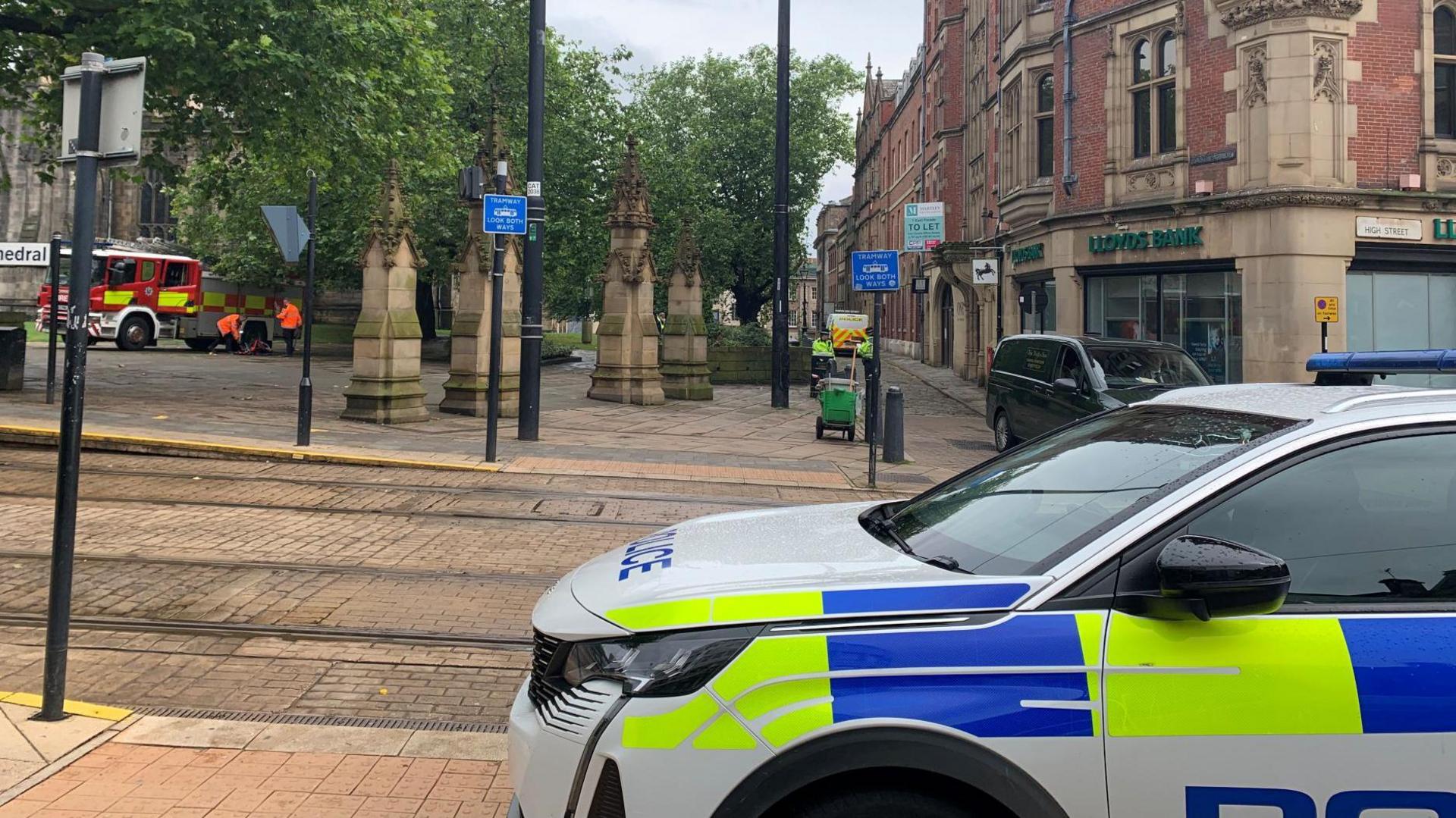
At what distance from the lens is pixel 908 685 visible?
2312 millimetres

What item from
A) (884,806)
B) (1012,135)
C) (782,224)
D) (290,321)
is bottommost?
(884,806)

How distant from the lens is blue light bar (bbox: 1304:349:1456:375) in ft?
12.1

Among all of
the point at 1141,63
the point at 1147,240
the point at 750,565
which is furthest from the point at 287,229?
the point at 1141,63

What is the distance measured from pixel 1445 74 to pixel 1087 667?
23514 millimetres

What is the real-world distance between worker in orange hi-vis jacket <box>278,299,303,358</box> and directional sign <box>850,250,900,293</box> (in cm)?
2629

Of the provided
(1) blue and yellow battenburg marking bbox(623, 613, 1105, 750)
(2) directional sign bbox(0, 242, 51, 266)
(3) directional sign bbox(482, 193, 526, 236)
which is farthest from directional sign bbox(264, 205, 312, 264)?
(1) blue and yellow battenburg marking bbox(623, 613, 1105, 750)

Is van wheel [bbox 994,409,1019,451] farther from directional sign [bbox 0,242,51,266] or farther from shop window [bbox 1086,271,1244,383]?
directional sign [bbox 0,242,51,266]

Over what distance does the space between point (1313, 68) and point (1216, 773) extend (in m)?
21.1

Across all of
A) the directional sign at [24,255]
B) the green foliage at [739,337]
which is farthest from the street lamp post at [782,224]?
the directional sign at [24,255]

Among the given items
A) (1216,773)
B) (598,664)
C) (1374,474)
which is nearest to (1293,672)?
(1216,773)

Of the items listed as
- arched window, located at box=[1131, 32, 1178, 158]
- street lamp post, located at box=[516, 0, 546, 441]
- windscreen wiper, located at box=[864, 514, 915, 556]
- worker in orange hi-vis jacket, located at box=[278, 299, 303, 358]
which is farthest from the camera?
worker in orange hi-vis jacket, located at box=[278, 299, 303, 358]

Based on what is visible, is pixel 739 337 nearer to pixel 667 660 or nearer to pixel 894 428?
pixel 894 428

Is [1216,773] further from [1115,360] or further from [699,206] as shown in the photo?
[699,206]

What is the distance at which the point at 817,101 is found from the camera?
5109 centimetres
